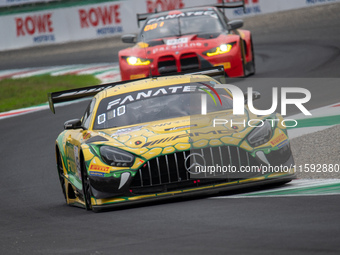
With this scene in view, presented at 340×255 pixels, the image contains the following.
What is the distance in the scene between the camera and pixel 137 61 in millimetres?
14922

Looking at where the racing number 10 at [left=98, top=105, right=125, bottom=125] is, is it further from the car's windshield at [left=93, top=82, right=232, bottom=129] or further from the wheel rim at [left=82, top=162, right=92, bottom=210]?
the wheel rim at [left=82, top=162, right=92, bottom=210]

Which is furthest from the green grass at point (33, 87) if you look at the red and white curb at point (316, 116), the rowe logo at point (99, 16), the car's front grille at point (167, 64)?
the red and white curb at point (316, 116)

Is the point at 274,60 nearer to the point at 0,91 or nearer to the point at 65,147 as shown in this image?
the point at 0,91

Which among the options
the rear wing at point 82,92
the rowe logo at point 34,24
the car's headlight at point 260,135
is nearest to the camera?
the car's headlight at point 260,135

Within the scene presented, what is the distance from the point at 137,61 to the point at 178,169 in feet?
26.5

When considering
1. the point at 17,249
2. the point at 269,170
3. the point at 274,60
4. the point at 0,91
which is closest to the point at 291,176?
the point at 269,170

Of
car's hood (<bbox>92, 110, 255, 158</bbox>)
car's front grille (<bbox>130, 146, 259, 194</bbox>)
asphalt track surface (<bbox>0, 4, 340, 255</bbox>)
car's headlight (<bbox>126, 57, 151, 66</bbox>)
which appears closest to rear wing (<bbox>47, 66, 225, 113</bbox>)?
asphalt track surface (<bbox>0, 4, 340, 255</bbox>)

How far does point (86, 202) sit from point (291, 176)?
187cm

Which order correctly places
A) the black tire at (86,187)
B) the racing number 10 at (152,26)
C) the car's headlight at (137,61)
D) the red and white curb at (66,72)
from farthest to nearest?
1. the red and white curb at (66,72)
2. the racing number 10 at (152,26)
3. the car's headlight at (137,61)
4. the black tire at (86,187)

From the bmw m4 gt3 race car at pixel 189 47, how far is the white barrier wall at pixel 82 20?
10693 millimetres

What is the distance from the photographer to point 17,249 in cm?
590

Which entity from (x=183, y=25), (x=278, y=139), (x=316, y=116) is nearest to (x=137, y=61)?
(x=183, y=25)

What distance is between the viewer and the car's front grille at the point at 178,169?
7004mm

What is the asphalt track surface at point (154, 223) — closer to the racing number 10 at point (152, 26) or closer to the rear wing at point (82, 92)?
the rear wing at point (82, 92)
